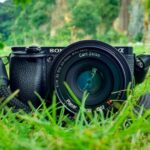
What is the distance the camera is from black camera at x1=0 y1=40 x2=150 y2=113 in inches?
81.3

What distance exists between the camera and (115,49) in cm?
208

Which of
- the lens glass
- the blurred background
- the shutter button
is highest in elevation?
the shutter button

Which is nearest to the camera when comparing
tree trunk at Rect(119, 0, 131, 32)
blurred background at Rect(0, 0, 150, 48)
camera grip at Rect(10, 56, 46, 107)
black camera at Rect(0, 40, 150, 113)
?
black camera at Rect(0, 40, 150, 113)

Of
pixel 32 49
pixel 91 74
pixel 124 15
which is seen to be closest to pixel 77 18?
pixel 124 15

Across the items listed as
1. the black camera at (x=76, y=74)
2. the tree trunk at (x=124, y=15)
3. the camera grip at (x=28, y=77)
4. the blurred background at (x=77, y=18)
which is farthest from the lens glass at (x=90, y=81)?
the tree trunk at (x=124, y=15)

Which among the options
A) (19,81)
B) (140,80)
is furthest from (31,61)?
(140,80)

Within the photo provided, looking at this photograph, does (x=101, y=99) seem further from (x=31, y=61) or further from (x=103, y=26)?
(x=103, y=26)

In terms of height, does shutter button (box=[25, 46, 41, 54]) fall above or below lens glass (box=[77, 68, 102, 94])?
above

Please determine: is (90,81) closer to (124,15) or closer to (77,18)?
(77,18)

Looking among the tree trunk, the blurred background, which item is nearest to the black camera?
the blurred background

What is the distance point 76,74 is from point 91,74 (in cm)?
6

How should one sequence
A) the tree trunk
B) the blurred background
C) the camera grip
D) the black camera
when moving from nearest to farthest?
the black camera, the camera grip, the blurred background, the tree trunk

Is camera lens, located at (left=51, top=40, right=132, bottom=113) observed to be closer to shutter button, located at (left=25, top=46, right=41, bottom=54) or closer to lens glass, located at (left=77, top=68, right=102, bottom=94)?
lens glass, located at (left=77, top=68, right=102, bottom=94)

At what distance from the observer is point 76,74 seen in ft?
6.98
